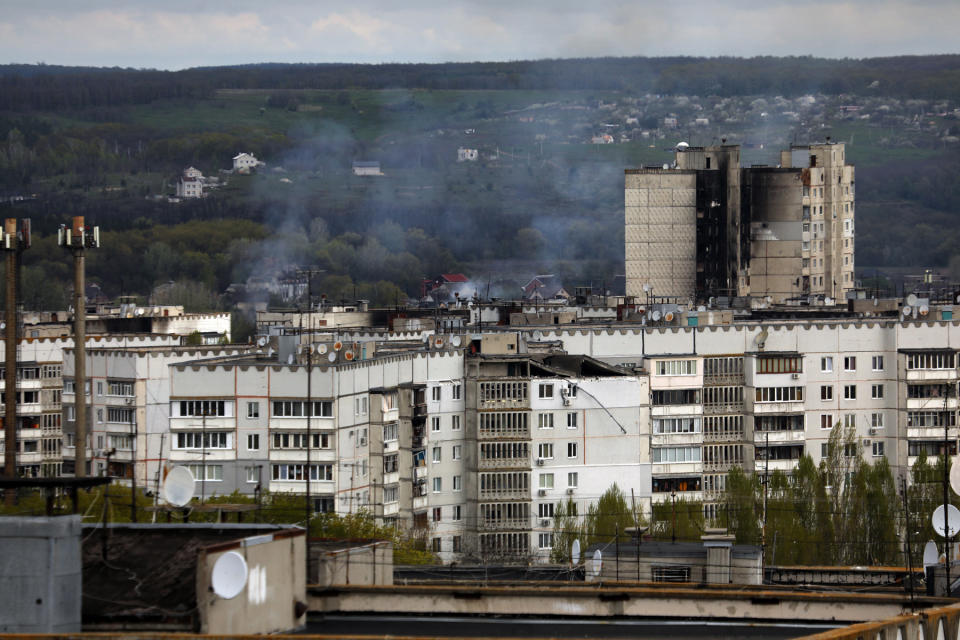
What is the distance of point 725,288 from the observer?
14325 centimetres

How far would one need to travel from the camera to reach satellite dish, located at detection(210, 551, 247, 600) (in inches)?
953

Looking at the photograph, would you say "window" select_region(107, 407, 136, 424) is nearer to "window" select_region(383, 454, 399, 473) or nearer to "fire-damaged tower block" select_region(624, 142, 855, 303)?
"window" select_region(383, 454, 399, 473)

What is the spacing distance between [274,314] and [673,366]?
4983 centimetres

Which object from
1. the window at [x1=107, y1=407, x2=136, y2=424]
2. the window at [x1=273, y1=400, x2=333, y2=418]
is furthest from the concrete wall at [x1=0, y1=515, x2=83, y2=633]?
the window at [x1=107, y1=407, x2=136, y2=424]

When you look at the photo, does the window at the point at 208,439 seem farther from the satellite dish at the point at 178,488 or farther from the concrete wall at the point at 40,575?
the concrete wall at the point at 40,575

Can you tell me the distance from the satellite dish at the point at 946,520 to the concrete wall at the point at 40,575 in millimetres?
14868

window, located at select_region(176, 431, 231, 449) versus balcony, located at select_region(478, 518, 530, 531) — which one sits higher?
window, located at select_region(176, 431, 231, 449)

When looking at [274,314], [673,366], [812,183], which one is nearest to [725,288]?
[812,183]

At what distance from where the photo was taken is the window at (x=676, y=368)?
84562 mm

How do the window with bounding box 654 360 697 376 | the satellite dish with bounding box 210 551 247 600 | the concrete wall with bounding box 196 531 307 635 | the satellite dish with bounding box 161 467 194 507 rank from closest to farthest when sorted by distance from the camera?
the satellite dish with bounding box 210 551 247 600 → the concrete wall with bounding box 196 531 307 635 → the satellite dish with bounding box 161 467 194 507 → the window with bounding box 654 360 697 376

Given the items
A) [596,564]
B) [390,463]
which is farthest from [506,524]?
[596,564]

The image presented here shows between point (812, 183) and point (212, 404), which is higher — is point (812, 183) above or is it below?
above

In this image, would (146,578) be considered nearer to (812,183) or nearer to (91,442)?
(91,442)

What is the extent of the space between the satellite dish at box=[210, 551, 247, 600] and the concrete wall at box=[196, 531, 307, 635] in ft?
0.96
